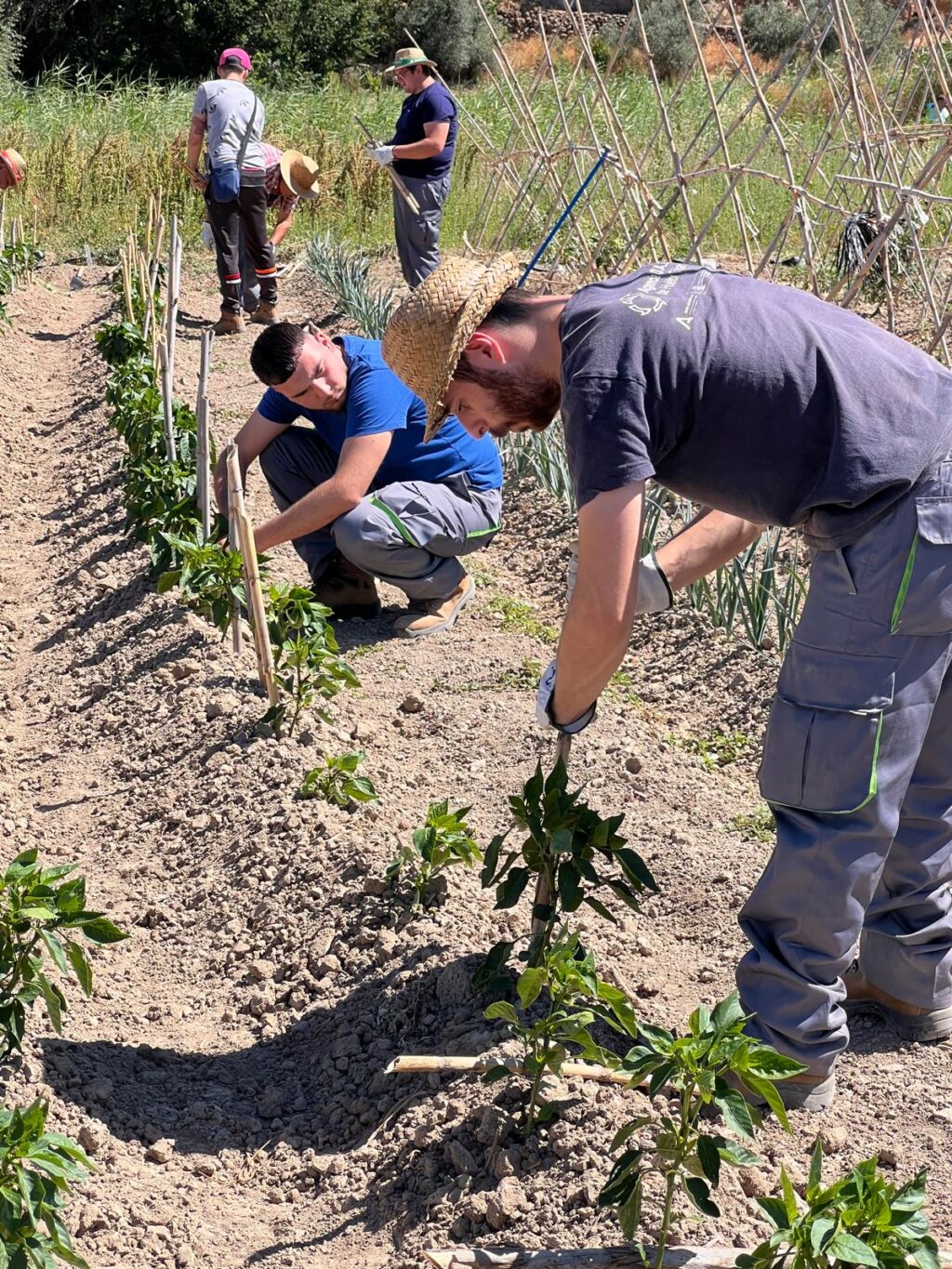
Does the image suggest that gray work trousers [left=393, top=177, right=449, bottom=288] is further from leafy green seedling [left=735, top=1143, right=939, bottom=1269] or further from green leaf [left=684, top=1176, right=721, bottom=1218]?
leafy green seedling [left=735, top=1143, right=939, bottom=1269]

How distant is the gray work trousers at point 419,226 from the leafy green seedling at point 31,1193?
6.24 meters

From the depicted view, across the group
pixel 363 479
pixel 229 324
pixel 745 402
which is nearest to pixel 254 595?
pixel 363 479

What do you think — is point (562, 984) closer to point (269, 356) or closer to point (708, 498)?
point (708, 498)

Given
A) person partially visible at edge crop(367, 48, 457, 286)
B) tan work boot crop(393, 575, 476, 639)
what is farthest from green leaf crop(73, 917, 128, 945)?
Answer: person partially visible at edge crop(367, 48, 457, 286)

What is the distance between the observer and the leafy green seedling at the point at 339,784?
3033 mm

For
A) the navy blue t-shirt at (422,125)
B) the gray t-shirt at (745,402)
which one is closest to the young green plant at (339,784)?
the gray t-shirt at (745,402)

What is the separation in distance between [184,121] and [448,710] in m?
11.1

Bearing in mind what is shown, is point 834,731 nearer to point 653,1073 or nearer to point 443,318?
point 653,1073

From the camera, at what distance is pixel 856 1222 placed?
1594 millimetres

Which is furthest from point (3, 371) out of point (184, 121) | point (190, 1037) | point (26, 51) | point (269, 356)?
point (26, 51)

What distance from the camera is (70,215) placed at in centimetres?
1125

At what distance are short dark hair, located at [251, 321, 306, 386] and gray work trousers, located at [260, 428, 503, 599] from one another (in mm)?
446

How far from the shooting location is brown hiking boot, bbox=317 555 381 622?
4309 millimetres

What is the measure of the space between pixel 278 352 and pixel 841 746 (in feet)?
7.02
